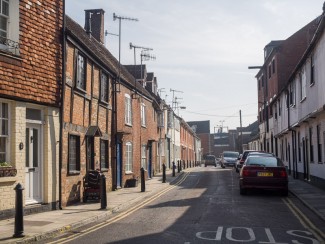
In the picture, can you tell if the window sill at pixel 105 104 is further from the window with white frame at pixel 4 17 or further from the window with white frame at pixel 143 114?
the window with white frame at pixel 143 114

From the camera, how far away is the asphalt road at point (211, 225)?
8781 mm

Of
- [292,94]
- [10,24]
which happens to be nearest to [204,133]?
[292,94]

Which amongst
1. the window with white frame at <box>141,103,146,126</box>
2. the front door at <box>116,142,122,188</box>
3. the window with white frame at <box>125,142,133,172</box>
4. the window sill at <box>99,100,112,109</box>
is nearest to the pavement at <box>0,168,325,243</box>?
the front door at <box>116,142,122,188</box>

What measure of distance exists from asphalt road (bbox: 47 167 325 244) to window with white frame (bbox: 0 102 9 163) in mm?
3315

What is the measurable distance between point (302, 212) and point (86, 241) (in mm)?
7092

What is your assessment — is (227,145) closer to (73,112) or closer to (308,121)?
(308,121)

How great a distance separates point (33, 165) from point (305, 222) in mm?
8009

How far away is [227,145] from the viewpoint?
12175cm

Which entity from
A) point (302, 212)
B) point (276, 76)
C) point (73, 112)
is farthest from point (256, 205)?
point (276, 76)

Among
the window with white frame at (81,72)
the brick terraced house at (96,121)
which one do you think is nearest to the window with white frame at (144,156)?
the brick terraced house at (96,121)

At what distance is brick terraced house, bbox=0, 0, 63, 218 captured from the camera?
11797 millimetres

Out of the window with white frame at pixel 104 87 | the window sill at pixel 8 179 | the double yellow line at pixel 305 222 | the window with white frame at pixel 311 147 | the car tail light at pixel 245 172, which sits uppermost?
the window with white frame at pixel 104 87

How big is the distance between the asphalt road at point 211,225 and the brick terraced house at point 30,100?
2792 mm

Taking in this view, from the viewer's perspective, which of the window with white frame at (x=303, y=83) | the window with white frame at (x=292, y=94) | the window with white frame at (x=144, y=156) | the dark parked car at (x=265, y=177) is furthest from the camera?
the window with white frame at (x=144, y=156)
